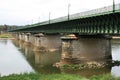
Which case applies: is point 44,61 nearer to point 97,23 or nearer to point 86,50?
point 86,50

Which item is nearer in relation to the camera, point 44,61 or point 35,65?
point 35,65

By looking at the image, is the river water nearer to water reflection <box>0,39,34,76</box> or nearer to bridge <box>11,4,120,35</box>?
water reflection <box>0,39,34,76</box>

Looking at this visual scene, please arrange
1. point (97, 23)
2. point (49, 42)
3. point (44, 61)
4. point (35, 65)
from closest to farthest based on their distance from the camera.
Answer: point (97, 23), point (35, 65), point (44, 61), point (49, 42)

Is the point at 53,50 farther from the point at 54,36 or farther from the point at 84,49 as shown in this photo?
the point at 84,49

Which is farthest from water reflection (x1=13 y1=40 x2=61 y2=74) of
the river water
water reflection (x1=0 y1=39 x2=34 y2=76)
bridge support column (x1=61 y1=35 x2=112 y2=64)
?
bridge support column (x1=61 y1=35 x2=112 y2=64)

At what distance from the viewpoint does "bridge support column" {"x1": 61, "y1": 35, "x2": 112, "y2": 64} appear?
48.1 metres

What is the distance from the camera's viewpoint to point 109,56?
163 ft

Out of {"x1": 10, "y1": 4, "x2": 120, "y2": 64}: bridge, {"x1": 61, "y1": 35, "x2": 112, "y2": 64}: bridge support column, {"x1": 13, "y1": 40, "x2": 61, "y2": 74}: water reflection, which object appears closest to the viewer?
{"x1": 10, "y1": 4, "x2": 120, "y2": 64}: bridge

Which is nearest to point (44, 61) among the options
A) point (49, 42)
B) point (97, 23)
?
point (97, 23)

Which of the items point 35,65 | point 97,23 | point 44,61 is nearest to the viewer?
point 97,23

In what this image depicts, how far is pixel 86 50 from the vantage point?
161 ft

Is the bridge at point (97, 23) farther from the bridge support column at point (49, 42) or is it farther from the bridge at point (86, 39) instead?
→ the bridge support column at point (49, 42)

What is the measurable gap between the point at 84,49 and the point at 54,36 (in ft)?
110

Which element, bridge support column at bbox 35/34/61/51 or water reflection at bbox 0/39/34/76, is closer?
water reflection at bbox 0/39/34/76
